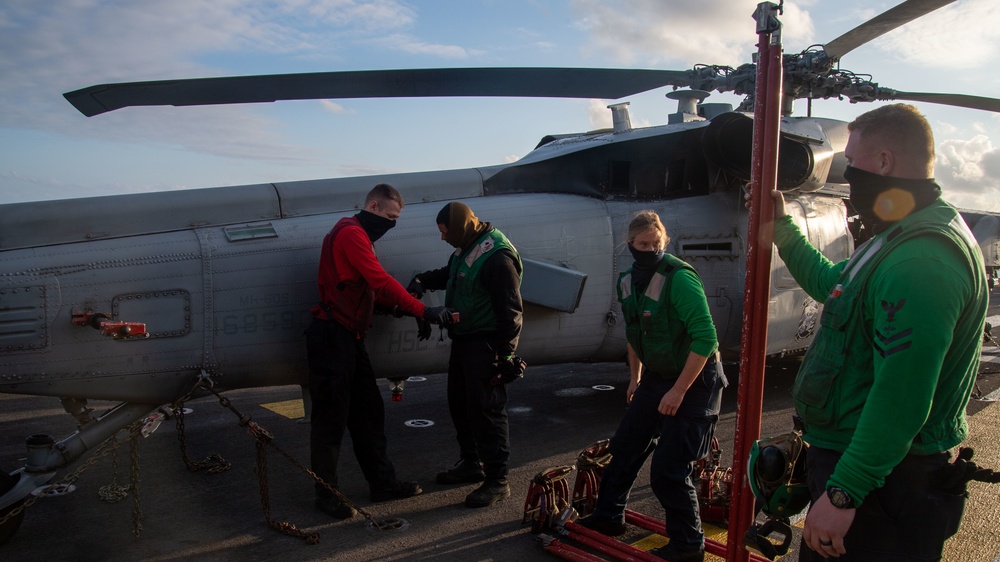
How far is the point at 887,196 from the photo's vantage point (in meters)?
2.17

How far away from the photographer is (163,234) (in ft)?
15.1

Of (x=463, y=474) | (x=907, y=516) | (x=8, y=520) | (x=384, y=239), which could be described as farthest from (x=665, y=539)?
(x=8, y=520)

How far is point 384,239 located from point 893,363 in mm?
3757

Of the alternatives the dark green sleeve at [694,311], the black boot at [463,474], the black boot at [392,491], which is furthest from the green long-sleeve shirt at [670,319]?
the black boot at [392,491]

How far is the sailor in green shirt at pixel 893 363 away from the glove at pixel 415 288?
2974 mm

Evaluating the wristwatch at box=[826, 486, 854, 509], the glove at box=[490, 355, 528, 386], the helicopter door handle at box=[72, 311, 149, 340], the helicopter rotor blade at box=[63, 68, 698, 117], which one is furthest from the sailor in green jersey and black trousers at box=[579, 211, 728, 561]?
the helicopter door handle at box=[72, 311, 149, 340]

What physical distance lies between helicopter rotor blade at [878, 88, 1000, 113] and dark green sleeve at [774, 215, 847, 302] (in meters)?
5.42

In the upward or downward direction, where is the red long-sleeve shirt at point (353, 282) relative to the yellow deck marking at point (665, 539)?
upward

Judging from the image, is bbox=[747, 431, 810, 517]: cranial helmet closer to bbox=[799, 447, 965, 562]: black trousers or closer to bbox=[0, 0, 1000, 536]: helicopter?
bbox=[799, 447, 965, 562]: black trousers

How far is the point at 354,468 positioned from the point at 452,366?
1.34 m

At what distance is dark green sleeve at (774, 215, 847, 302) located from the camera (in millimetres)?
2611

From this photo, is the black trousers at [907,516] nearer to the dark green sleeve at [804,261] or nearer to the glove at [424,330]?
the dark green sleeve at [804,261]

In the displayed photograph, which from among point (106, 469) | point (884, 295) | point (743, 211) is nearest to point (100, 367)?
point (106, 469)

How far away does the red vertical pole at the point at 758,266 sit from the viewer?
2473 mm
